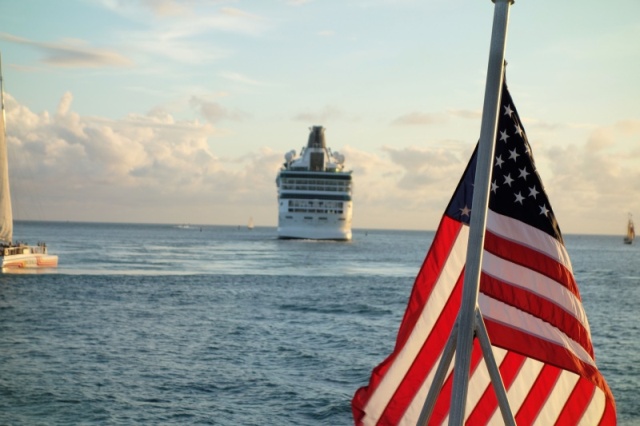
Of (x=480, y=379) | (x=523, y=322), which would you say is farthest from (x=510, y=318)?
(x=480, y=379)

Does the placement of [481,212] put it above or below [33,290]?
above

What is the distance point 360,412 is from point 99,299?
38102mm

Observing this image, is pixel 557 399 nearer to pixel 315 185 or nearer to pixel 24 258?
pixel 24 258

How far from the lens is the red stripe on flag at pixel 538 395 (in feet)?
24.4

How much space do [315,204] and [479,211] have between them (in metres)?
104

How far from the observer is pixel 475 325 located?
6.27 metres

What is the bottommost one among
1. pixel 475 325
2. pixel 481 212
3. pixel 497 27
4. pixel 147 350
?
pixel 147 350

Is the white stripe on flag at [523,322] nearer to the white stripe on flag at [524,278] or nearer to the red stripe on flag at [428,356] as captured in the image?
the white stripe on flag at [524,278]

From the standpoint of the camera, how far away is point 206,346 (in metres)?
28.3

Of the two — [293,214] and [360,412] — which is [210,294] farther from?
[293,214]

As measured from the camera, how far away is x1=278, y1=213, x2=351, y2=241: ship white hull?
360 feet

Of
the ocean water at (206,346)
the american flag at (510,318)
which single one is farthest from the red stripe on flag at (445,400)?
the ocean water at (206,346)

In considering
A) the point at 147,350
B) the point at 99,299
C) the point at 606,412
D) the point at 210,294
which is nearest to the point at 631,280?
the point at 210,294

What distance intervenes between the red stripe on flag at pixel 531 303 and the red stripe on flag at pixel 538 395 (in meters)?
0.69
